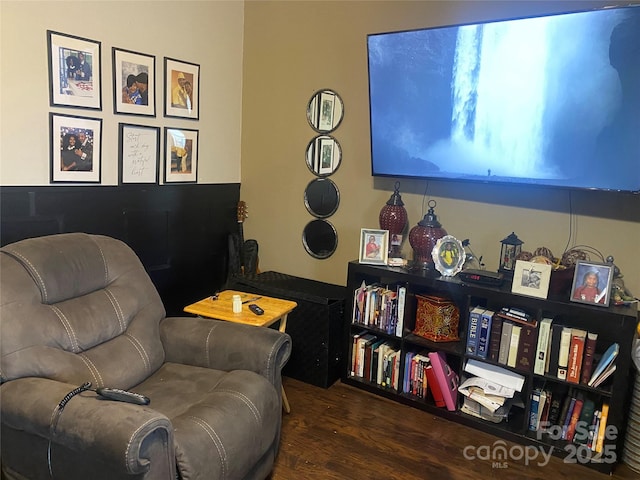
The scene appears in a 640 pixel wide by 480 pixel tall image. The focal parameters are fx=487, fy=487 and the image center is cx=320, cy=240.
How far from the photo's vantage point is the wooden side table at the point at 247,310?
231cm

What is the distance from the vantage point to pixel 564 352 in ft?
7.32

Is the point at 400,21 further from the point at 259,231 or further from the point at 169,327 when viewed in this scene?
the point at 169,327

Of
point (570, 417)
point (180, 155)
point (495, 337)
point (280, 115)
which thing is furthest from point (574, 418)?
point (180, 155)

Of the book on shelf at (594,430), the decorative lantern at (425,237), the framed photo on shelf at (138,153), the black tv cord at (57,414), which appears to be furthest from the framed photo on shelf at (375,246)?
the black tv cord at (57,414)

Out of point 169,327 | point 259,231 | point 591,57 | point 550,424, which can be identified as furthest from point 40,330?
point 591,57

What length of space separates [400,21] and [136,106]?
1.61 m

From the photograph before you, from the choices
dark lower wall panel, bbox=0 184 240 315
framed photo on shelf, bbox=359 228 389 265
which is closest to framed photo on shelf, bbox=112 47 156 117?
dark lower wall panel, bbox=0 184 240 315

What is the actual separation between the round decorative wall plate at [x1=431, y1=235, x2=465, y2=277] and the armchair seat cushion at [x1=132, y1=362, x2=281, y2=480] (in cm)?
110

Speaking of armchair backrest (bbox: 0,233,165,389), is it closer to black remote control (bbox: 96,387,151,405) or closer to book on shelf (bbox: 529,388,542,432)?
black remote control (bbox: 96,387,151,405)

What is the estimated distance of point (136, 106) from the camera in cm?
282

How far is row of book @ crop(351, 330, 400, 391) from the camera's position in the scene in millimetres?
2713

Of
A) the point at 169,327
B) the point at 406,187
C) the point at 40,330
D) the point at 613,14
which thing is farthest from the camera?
the point at 406,187

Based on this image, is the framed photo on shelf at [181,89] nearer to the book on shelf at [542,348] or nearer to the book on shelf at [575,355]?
the book on shelf at [542,348]

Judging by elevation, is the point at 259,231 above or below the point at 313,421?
above
